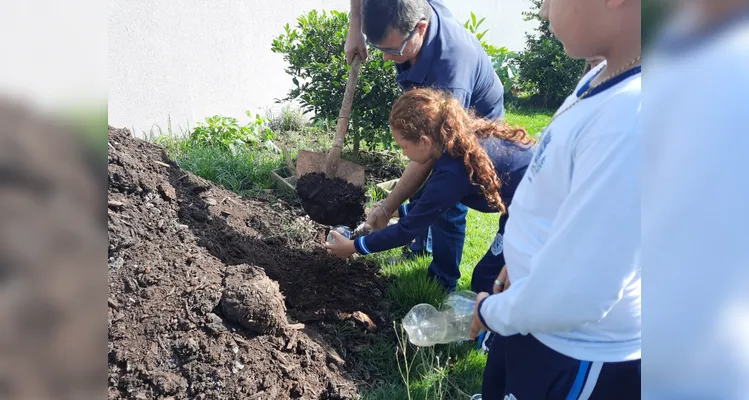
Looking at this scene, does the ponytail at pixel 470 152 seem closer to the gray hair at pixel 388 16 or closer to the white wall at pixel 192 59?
the gray hair at pixel 388 16

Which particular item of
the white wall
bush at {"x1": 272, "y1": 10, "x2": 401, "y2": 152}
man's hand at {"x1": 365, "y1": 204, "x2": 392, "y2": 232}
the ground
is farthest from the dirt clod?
the white wall

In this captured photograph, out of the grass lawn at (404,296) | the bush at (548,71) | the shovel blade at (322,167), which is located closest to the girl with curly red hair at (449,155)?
the grass lawn at (404,296)

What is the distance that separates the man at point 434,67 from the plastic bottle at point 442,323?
12.4 inches

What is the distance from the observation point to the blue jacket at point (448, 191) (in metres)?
2.57

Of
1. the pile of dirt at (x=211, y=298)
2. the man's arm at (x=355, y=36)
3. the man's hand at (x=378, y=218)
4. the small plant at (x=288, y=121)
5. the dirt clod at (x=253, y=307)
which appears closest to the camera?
the pile of dirt at (x=211, y=298)

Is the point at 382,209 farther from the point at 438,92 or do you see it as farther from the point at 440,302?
the point at 438,92

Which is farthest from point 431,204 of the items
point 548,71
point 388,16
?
point 548,71

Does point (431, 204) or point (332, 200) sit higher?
point (431, 204)

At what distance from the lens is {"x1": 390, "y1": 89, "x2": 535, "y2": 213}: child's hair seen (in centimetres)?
254

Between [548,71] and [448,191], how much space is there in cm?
875

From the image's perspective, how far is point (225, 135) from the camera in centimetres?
546
